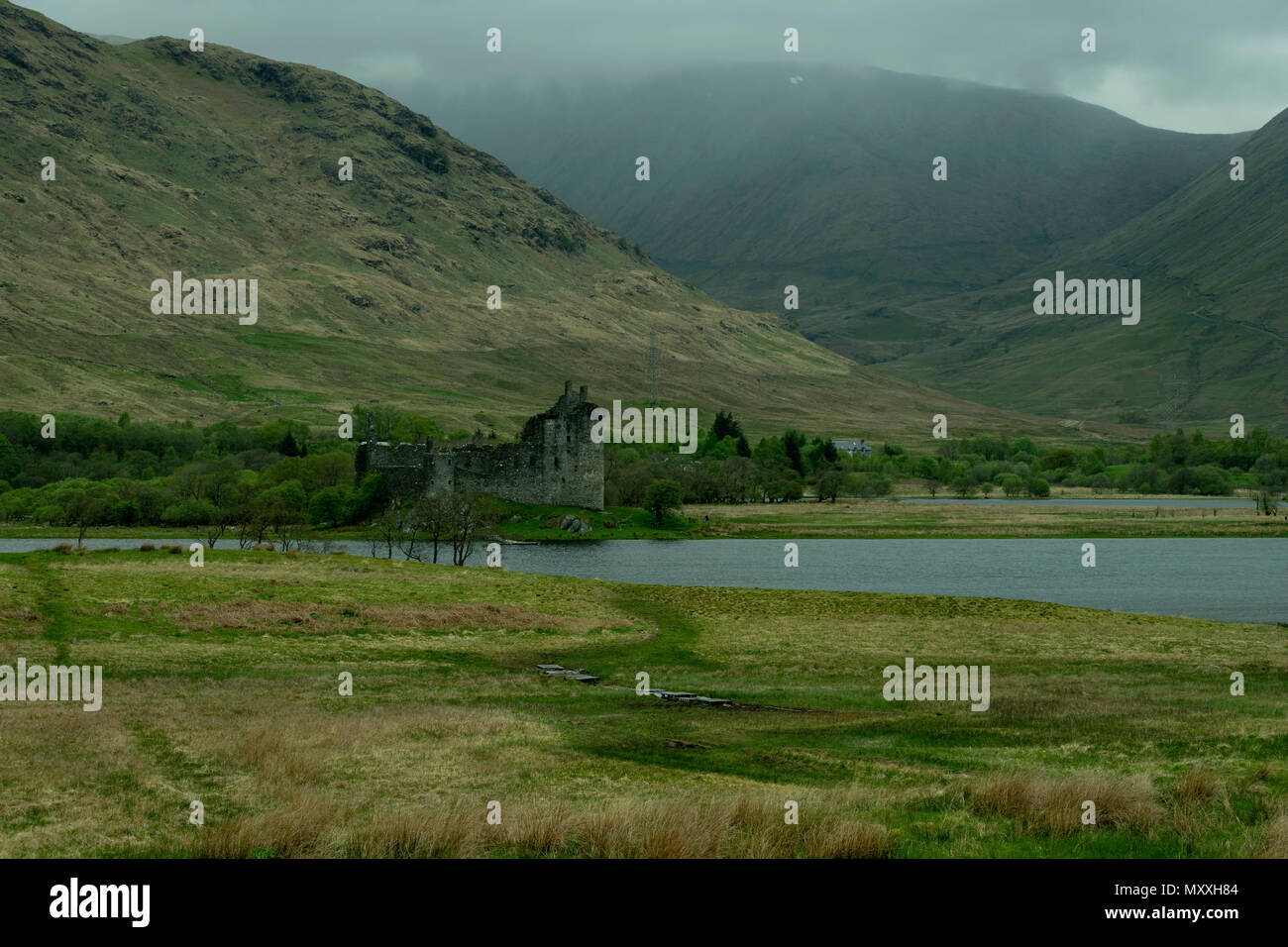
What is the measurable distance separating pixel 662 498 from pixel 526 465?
15.6 meters

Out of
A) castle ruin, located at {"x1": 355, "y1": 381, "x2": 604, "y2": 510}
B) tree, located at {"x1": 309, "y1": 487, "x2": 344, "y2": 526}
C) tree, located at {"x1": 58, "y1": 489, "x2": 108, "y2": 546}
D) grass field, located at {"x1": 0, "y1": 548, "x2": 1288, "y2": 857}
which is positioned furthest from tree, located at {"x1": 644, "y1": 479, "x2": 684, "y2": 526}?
grass field, located at {"x1": 0, "y1": 548, "x2": 1288, "y2": 857}

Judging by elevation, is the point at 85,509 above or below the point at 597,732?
above

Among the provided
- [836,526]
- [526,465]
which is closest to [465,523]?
[526,465]

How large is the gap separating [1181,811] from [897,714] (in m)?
13.4

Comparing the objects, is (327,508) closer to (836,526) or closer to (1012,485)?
(836,526)

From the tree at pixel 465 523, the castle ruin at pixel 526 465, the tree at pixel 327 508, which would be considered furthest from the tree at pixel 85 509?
the tree at pixel 465 523

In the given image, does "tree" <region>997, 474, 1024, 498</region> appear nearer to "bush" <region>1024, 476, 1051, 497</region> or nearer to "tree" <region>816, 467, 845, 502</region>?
"bush" <region>1024, 476, 1051, 497</region>

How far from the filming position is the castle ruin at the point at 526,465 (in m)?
126

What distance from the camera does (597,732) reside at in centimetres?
2645

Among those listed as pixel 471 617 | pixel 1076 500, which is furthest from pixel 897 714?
pixel 1076 500

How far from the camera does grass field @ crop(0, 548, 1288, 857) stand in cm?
1540

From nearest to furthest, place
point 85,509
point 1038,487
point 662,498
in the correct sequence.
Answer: point 85,509 → point 662,498 → point 1038,487
